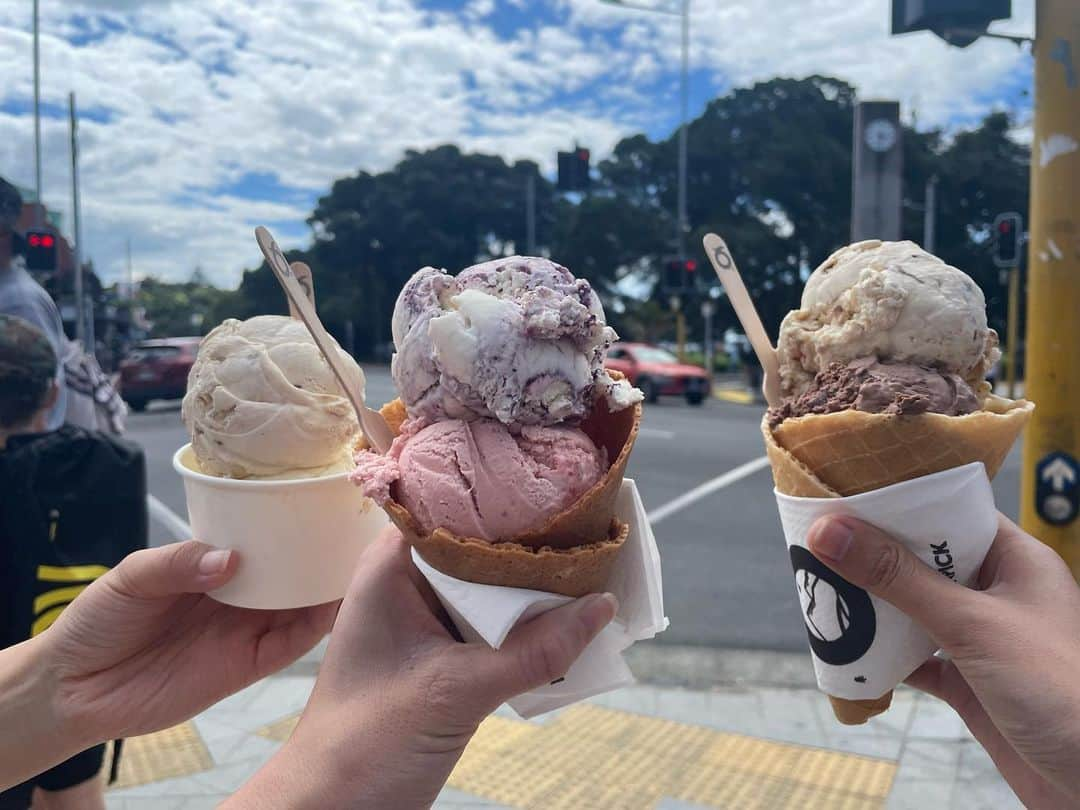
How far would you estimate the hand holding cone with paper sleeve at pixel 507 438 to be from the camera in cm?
156

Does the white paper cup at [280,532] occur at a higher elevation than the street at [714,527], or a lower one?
higher

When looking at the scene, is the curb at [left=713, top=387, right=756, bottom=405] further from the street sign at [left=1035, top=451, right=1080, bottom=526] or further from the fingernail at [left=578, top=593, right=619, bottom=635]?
the fingernail at [left=578, top=593, right=619, bottom=635]

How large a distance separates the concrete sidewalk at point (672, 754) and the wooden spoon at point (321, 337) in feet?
6.73

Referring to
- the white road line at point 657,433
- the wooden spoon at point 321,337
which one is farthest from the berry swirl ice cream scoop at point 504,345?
the white road line at point 657,433

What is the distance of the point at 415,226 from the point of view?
1453 inches

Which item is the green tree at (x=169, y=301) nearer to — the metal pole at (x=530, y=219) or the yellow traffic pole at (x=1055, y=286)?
the metal pole at (x=530, y=219)

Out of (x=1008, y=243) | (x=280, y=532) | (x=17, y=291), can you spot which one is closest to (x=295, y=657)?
(x=280, y=532)

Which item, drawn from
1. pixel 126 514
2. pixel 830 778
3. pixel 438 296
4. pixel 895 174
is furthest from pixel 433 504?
pixel 895 174

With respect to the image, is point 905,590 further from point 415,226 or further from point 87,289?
point 415,226

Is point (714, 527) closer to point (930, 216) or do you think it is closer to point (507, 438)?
point (507, 438)

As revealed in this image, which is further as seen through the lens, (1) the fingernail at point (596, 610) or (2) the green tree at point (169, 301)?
(2) the green tree at point (169, 301)

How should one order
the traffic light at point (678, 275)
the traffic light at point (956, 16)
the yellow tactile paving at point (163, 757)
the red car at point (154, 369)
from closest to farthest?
the traffic light at point (956, 16) < the yellow tactile paving at point (163, 757) < the red car at point (154, 369) < the traffic light at point (678, 275)

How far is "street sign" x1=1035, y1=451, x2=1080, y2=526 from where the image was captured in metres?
3.08

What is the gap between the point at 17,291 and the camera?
12.5 feet
